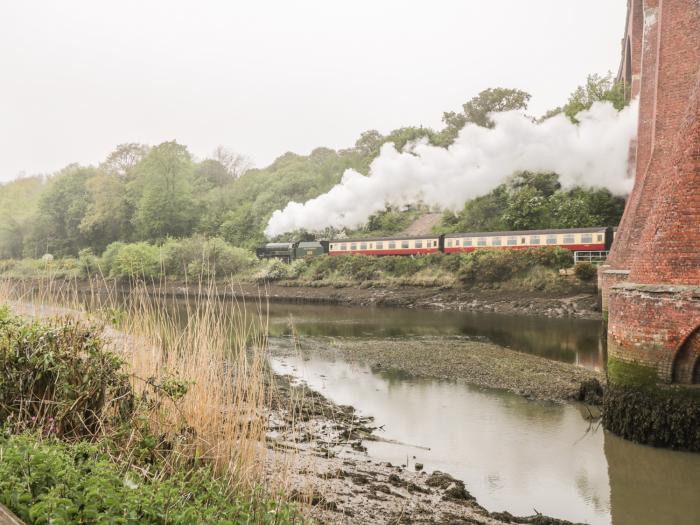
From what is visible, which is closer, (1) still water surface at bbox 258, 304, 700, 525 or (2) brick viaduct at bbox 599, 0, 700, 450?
(1) still water surface at bbox 258, 304, 700, 525

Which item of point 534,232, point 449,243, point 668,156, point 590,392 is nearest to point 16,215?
point 449,243

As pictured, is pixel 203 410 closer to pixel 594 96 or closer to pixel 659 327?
pixel 659 327

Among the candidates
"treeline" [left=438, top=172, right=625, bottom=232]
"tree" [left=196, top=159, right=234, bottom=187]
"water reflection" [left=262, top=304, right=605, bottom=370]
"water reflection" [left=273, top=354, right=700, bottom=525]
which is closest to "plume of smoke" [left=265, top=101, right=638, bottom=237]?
"treeline" [left=438, top=172, right=625, bottom=232]

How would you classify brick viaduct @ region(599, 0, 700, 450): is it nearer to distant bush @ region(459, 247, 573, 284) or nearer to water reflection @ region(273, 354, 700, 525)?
water reflection @ region(273, 354, 700, 525)

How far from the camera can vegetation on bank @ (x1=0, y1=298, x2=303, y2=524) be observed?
3.40 meters

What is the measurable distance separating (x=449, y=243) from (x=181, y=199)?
29168 mm

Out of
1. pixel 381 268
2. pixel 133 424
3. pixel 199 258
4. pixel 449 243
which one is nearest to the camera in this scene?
pixel 133 424

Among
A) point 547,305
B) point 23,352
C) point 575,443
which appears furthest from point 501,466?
point 547,305

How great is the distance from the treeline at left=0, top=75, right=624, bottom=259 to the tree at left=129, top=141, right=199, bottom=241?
0.30 feet

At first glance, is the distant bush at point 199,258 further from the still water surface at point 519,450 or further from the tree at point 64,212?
the still water surface at point 519,450

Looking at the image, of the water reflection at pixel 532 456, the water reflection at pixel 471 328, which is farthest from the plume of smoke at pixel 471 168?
the water reflection at pixel 532 456

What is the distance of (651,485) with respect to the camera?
21.6ft

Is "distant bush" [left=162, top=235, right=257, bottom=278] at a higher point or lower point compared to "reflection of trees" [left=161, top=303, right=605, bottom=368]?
higher

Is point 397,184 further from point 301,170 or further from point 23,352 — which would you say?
point 23,352
